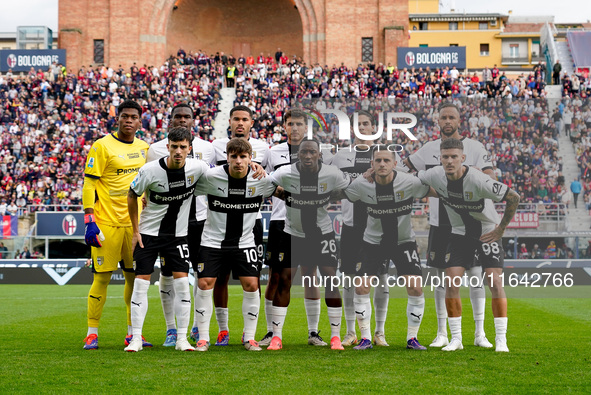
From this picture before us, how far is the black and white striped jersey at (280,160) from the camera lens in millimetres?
8680

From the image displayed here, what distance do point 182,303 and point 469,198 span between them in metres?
3.24

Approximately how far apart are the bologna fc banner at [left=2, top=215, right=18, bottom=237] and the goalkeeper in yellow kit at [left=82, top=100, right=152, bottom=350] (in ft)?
64.6

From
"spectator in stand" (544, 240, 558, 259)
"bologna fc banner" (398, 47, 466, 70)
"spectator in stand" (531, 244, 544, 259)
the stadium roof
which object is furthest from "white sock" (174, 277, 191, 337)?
the stadium roof

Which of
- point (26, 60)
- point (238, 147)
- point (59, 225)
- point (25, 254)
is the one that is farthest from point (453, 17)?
point (238, 147)

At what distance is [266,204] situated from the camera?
81.0 feet

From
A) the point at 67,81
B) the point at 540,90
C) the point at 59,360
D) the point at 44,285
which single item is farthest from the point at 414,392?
the point at 67,81

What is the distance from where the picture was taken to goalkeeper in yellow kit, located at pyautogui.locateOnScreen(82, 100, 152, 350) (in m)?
8.49

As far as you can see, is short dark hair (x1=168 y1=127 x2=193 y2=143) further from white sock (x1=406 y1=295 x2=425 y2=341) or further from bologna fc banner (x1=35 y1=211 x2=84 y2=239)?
bologna fc banner (x1=35 y1=211 x2=84 y2=239)

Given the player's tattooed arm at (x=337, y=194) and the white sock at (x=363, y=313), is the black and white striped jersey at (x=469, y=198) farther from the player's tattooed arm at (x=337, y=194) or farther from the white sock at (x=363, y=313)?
the white sock at (x=363, y=313)

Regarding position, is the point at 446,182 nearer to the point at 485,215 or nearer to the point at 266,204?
the point at 485,215

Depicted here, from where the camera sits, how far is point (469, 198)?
8102 millimetres

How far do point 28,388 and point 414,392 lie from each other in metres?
2.98

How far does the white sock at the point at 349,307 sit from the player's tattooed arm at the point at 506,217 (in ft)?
5.45

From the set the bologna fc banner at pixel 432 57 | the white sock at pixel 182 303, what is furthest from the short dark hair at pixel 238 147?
the bologna fc banner at pixel 432 57
